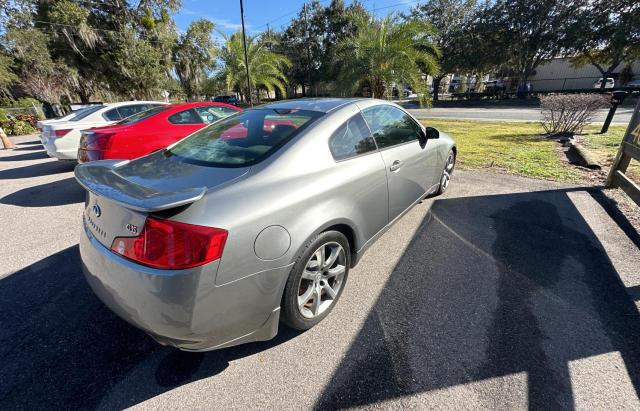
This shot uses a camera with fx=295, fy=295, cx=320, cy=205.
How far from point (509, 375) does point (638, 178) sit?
18.7 ft

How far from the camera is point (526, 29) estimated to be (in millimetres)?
27656

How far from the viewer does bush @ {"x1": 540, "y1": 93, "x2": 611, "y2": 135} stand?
27.1 ft

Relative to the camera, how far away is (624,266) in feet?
9.36

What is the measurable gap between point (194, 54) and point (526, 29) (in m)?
30.0

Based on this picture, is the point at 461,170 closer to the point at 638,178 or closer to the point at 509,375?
the point at 638,178

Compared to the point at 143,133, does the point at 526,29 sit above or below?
above


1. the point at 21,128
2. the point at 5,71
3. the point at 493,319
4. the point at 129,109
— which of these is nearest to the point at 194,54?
the point at 5,71

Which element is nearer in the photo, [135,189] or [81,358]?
[135,189]

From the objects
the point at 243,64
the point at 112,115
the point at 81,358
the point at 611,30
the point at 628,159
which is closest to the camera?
the point at 81,358

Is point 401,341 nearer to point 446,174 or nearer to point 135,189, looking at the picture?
point 135,189

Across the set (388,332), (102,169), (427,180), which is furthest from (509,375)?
(102,169)

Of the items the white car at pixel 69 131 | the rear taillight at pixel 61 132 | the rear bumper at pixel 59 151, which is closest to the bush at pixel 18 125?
the white car at pixel 69 131

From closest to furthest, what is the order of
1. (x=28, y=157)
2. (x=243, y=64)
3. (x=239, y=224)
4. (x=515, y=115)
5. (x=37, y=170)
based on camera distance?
(x=239, y=224) < (x=37, y=170) < (x=28, y=157) < (x=515, y=115) < (x=243, y=64)

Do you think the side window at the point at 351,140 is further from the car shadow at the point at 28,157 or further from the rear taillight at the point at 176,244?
the car shadow at the point at 28,157
